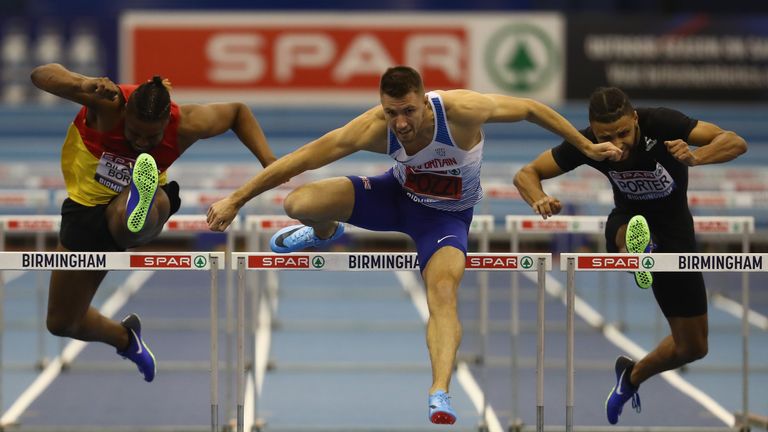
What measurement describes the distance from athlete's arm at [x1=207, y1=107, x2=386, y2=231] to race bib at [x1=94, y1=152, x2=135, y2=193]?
3.44 ft

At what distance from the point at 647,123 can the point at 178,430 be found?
330 cm

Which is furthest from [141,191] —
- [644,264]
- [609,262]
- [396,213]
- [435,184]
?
[644,264]

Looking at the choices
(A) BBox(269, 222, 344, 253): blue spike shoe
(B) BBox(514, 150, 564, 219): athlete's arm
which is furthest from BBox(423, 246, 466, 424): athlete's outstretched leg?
(A) BBox(269, 222, 344, 253): blue spike shoe

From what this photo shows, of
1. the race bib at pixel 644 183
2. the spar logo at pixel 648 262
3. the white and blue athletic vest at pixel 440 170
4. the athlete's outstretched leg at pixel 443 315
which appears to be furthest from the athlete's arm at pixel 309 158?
the race bib at pixel 644 183

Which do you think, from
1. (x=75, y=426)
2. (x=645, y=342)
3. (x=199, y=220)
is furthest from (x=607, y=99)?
(x=645, y=342)

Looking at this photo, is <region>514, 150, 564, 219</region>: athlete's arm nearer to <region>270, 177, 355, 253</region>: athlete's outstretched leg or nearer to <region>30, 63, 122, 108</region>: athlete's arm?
<region>270, 177, 355, 253</region>: athlete's outstretched leg

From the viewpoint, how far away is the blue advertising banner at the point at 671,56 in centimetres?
1675

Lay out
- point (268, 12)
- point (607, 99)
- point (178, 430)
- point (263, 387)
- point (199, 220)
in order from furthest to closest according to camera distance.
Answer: point (268, 12) → point (263, 387) → point (199, 220) → point (178, 430) → point (607, 99)

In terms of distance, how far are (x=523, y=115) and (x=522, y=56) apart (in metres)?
10.8

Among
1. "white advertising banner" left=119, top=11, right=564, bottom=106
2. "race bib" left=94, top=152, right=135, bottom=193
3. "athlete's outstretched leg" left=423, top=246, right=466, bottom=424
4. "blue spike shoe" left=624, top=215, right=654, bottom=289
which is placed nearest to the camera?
"athlete's outstretched leg" left=423, top=246, right=466, bottom=424

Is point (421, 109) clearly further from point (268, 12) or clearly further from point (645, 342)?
point (268, 12)

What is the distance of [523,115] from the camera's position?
6.04m

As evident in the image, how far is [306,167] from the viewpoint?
19.1 feet

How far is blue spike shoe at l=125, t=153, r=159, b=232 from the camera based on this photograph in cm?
617
